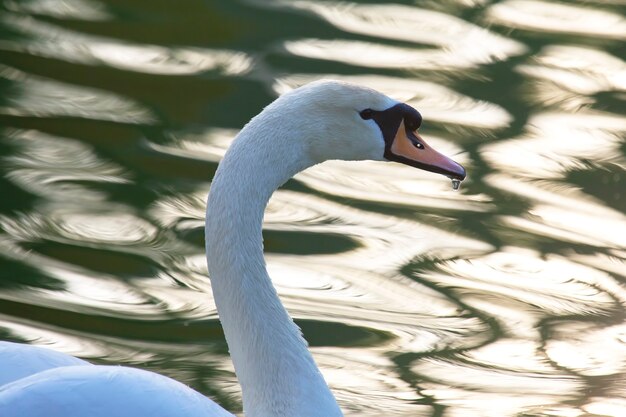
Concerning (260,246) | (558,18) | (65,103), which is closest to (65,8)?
(65,103)

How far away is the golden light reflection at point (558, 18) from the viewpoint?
358 inches

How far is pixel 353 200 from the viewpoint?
675cm

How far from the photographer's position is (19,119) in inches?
294

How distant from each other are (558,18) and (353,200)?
120 inches

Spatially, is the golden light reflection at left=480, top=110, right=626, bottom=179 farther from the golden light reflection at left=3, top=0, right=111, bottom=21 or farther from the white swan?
the white swan

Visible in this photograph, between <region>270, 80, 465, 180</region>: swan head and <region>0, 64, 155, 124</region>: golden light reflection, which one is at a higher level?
<region>270, 80, 465, 180</region>: swan head

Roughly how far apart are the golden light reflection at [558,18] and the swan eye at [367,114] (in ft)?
16.5

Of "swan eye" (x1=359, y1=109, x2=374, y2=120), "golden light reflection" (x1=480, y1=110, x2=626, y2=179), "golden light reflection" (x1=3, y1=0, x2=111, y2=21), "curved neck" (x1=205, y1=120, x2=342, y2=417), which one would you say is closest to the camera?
"curved neck" (x1=205, y1=120, x2=342, y2=417)

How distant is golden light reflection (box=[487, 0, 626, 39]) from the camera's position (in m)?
9.10

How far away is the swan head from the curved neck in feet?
0.23

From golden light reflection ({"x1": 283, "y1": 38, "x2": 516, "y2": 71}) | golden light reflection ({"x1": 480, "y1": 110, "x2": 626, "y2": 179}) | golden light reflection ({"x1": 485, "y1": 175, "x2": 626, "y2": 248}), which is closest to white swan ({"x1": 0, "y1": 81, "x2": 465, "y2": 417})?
golden light reflection ({"x1": 485, "y1": 175, "x2": 626, "y2": 248})

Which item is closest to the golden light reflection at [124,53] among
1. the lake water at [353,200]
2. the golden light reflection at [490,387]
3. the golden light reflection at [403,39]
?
the lake water at [353,200]

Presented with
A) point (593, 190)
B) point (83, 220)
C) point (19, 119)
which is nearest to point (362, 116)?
point (83, 220)

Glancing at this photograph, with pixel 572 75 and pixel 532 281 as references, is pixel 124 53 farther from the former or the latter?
pixel 532 281
